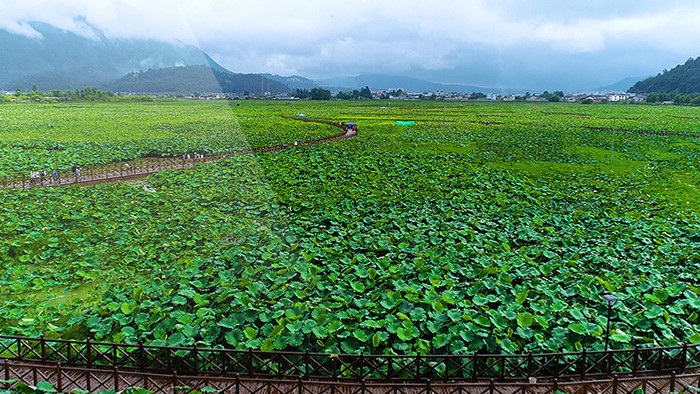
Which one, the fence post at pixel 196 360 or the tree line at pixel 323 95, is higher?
the tree line at pixel 323 95

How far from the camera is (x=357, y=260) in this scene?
949 centimetres

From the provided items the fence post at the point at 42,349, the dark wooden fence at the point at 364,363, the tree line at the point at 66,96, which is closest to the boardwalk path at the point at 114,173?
the fence post at the point at 42,349

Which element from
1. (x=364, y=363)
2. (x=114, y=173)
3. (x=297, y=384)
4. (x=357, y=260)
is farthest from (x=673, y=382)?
(x=114, y=173)

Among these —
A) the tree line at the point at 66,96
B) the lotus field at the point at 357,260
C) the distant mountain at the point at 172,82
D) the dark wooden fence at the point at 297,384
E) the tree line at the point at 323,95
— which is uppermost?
the distant mountain at the point at 172,82

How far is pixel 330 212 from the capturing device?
13.0m

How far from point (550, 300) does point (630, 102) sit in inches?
4933

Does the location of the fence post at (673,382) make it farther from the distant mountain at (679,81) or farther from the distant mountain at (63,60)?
the distant mountain at (679,81)

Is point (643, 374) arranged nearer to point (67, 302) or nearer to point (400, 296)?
point (400, 296)

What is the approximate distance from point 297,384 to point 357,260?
3828 millimetres

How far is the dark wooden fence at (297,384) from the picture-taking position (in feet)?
19.6

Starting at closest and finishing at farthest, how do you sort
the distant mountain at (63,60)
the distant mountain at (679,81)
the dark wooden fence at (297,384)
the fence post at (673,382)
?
the fence post at (673,382)
the dark wooden fence at (297,384)
the distant mountain at (63,60)
the distant mountain at (679,81)

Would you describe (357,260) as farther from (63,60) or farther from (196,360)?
(63,60)

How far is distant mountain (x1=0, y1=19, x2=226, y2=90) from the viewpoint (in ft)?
258

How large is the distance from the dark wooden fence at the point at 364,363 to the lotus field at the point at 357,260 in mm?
261
